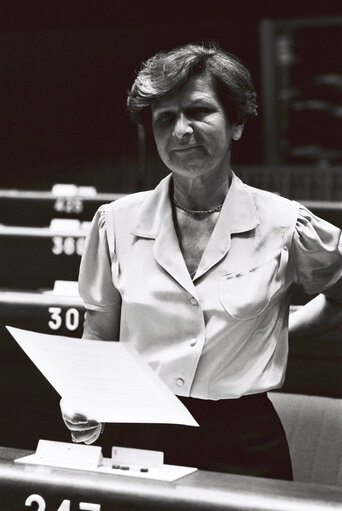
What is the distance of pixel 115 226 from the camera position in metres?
1.84

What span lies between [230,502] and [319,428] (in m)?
1.04

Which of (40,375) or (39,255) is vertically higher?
(39,255)

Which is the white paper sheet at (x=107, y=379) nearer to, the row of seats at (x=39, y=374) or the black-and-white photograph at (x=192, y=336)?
the black-and-white photograph at (x=192, y=336)

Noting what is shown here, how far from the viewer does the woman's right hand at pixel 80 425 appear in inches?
65.6

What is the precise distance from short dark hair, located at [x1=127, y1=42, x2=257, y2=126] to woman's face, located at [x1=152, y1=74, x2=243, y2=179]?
18mm

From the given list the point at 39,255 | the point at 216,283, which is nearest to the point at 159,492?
the point at 216,283

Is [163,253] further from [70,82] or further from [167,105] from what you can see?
[70,82]

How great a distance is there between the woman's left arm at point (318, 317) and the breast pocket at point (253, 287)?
7.7 inches

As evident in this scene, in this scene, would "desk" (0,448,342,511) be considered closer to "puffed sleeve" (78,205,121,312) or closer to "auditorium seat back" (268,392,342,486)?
"puffed sleeve" (78,205,121,312)

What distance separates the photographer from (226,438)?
1765 millimetres

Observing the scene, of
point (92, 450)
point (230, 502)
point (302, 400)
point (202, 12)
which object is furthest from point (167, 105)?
point (202, 12)

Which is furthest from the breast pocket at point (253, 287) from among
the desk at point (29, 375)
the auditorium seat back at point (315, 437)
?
the desk at point (29, 375)

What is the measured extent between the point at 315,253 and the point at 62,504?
684 mm

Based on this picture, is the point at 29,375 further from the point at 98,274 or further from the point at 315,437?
the point at 98,274
